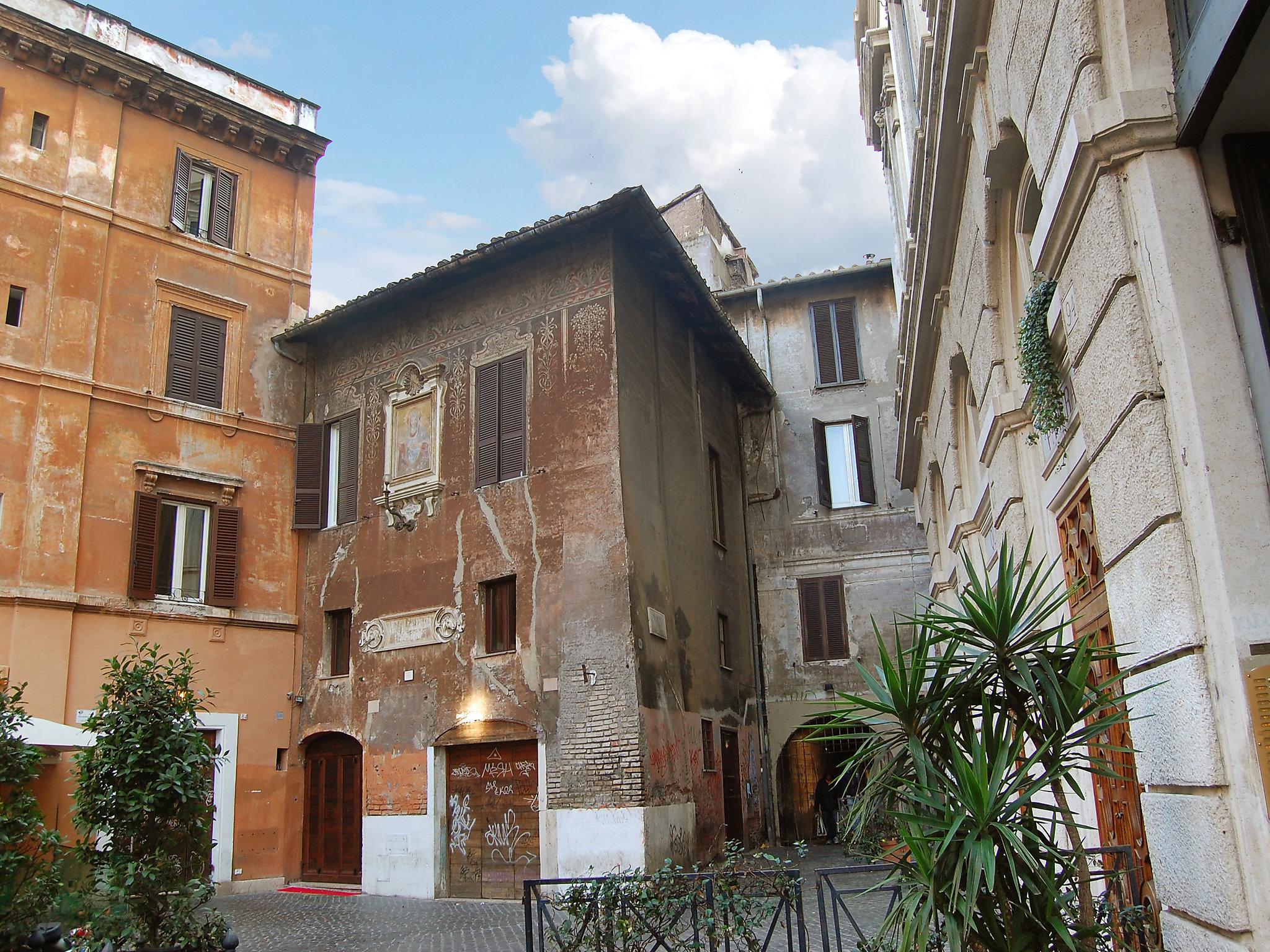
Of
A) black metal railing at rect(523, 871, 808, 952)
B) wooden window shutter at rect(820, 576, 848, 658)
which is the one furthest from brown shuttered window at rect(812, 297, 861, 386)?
black metal railing at rect(523, 871, 808, 952)

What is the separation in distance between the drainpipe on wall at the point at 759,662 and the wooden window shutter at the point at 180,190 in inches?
443

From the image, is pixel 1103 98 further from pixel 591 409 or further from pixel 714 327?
pixel 714 327

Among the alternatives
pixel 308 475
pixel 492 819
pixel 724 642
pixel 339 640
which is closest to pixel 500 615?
pixel 492 819

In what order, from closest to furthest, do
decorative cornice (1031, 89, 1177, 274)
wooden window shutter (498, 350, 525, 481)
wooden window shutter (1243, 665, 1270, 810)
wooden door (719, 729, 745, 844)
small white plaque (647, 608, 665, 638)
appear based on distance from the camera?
wooden window shutter (1243, 665, 1270, 810) < decorative cornice (1031, 89, 1177, 274) < small white plaque (647, 608, 665, 638) < wooden window shutter (498, 350, 525, 481) < wooden door (719, 729, 745, 844)

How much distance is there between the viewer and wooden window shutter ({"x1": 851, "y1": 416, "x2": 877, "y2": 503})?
20.5m

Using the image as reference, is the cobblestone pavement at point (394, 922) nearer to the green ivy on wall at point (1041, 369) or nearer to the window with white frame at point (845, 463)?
the green ivy on wall at point (1041, 369)

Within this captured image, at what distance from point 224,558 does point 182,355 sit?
138 inches

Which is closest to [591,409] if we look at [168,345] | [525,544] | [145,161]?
[525,544]

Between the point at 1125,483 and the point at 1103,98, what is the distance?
1.68m

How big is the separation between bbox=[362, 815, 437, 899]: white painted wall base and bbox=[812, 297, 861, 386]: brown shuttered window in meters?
11.8

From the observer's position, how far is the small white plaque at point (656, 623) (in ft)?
48.0

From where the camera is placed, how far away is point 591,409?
15234mm

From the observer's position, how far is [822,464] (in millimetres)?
20969

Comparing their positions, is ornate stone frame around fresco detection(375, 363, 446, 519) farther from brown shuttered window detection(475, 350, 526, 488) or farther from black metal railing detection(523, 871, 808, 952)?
black metal railing detection(523, 871, 808, 952)
